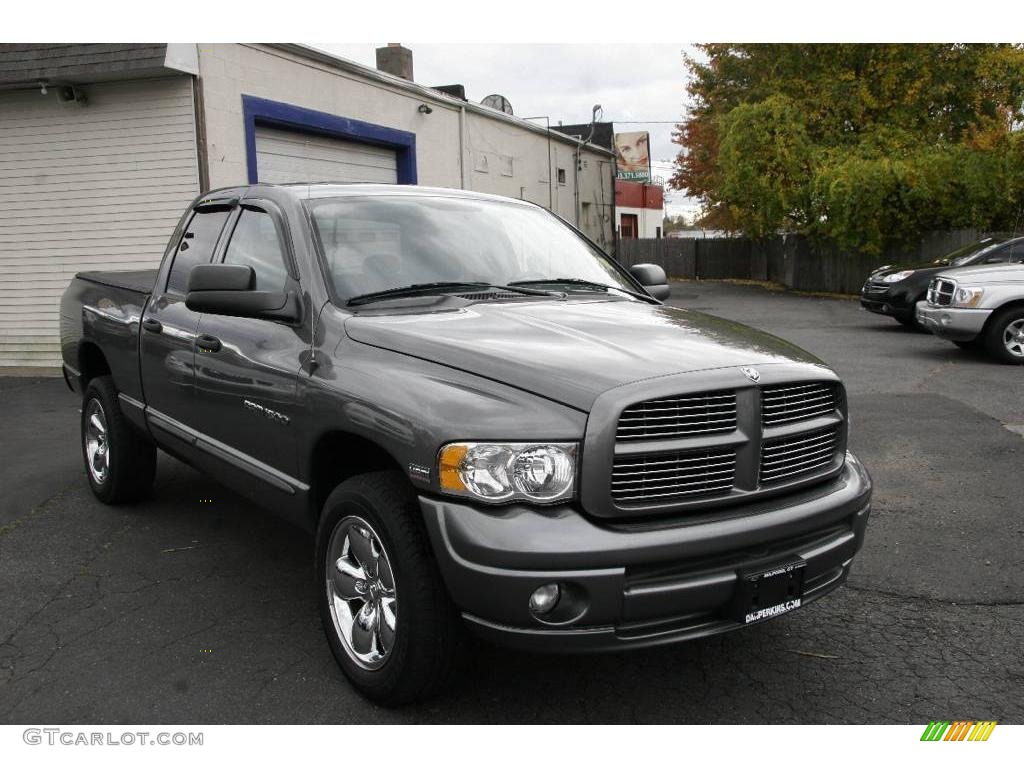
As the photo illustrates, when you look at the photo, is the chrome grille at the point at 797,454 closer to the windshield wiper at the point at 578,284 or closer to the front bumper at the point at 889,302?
the windshield wiper at the point at 578,284

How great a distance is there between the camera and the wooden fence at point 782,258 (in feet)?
76.0

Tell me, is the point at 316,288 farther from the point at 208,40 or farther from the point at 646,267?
the point at 208,40

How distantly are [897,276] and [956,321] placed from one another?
3944 mm

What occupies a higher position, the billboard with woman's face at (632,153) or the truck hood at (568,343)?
the billboard with woman's face at (632,153)

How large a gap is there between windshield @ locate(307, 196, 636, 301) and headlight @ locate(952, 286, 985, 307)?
8.15m

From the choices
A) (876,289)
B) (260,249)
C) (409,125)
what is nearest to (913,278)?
(876,289)

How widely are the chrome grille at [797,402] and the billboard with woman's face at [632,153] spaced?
38860mm

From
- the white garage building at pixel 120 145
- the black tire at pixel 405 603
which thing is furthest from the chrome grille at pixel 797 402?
the white garage building at pixel 120 145

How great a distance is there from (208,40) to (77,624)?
8.76 meters

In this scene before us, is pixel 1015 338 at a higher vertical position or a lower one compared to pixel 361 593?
higher

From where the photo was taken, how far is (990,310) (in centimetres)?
1113

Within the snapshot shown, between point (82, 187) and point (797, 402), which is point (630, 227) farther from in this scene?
point (797, 402)

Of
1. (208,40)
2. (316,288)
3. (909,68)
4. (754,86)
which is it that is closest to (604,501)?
(316,288)

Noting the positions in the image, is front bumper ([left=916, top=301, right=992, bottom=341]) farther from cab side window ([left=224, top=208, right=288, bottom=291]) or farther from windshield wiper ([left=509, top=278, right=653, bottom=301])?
cab side window ([left=224, top=208, right=288, bottom=291])
